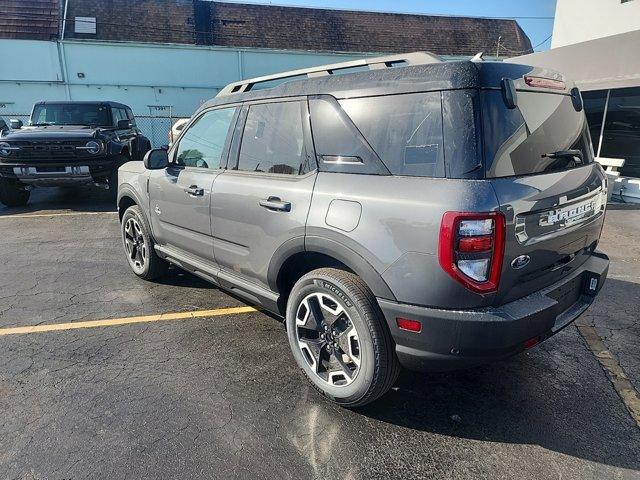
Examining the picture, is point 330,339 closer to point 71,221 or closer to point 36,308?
point 36,308

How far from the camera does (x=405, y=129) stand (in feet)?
7.73

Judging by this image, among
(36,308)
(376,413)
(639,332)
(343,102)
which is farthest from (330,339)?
(36,308)

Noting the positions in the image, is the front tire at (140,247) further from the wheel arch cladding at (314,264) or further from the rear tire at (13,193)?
the rear tire at (13,193)

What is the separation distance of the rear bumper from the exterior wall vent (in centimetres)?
2256

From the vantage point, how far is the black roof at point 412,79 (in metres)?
2.18

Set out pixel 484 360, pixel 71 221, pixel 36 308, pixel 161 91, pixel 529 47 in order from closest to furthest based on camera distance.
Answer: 1. pixel 484 360
2. pixel 36 308
3. pixel 71 221
4. pixel 161 91
5. pixel 529 47

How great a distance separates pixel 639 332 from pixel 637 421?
4.39 feet

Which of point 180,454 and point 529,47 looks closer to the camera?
point 180,454

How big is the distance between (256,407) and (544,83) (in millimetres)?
2514

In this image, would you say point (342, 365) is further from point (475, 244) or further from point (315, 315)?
point (475, 244)

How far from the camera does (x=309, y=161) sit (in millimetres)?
2797

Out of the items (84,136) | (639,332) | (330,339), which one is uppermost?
(84,136)

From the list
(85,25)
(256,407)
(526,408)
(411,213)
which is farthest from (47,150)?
(85,25)

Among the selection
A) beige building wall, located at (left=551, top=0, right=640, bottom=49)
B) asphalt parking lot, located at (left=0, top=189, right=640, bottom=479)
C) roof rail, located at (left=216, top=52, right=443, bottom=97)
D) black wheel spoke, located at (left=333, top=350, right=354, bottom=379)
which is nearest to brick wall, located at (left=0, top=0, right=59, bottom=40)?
beige building wall, located at (left=551, top=0, right=640, bottom=49)
